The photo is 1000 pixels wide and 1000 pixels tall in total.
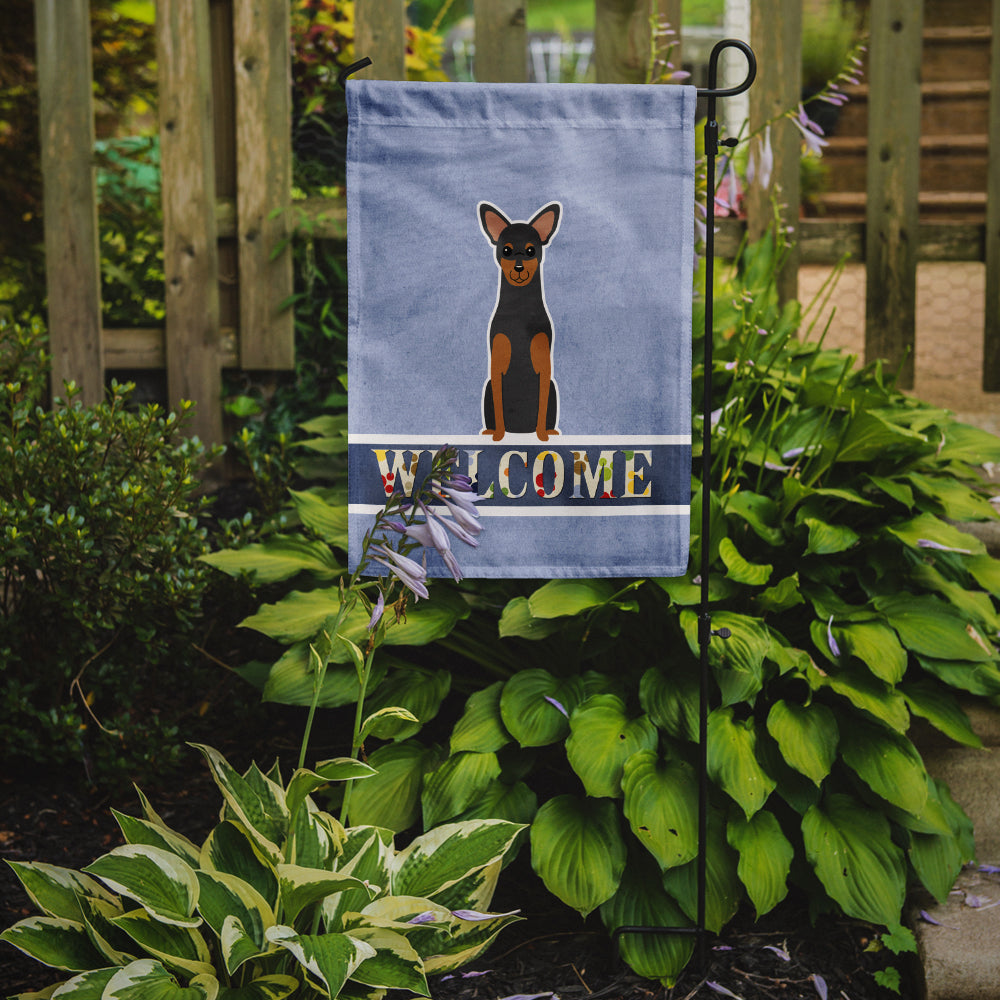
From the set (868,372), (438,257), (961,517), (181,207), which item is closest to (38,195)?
(181,207)

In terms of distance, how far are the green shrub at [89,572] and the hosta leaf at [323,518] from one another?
0.80 feet

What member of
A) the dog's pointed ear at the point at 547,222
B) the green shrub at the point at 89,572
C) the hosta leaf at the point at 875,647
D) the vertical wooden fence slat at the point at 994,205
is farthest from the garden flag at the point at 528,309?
the vertical wooden fence slat at the point at 994,205

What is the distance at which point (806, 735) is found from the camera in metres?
1.99

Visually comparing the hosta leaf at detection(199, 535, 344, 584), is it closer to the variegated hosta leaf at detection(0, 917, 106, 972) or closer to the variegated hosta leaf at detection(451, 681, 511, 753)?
the variegated hosta leaf at detection(451, 681, 511, 753)

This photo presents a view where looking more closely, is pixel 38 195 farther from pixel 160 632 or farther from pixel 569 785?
pixel 569 785

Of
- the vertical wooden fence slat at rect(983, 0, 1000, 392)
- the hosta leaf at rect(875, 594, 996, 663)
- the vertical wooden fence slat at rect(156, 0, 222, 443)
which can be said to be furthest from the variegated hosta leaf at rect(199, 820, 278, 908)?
the vertical wooden fence slat at rect(983, 0, 1000, 392)

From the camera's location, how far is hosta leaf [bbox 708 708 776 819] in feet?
6.20

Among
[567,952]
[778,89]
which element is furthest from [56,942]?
[778,89]

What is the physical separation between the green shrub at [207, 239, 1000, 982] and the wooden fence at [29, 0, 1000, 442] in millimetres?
1089

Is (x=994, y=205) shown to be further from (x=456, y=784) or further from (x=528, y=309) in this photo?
(x=456, y=784)

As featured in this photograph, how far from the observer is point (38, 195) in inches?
159

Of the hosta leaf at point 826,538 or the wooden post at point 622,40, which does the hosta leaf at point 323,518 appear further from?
the wooden post at point 622,40

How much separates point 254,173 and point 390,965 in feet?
8.36

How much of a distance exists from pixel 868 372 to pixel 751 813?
1480 millimetres
